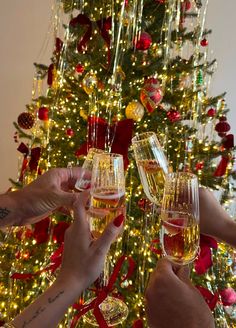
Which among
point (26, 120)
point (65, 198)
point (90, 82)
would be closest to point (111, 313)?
point (65, 198)

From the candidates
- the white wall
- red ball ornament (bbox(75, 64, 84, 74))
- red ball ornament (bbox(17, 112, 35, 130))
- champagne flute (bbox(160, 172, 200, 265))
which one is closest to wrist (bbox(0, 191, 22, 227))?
champagne flute (bbox(160, 172, 200, 265))

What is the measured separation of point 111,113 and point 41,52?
156 centimetres

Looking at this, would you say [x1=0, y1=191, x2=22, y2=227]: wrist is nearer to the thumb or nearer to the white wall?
the thumb

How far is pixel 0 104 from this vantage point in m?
2.75

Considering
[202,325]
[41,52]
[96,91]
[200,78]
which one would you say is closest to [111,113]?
[96,91]

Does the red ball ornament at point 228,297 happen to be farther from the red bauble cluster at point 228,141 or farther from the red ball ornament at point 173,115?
the red ball ornament at point 173,115

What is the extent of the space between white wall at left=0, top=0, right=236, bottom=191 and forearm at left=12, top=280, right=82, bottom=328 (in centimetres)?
228

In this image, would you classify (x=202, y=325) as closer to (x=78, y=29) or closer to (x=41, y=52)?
(x=78, y=29)

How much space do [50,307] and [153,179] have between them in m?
0.37

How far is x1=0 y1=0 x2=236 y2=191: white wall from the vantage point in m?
2.68

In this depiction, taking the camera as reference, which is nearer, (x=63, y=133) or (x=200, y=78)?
(x=63, y=133)

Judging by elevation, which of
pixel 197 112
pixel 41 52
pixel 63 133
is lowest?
pixel 63 133

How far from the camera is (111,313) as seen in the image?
1.05m

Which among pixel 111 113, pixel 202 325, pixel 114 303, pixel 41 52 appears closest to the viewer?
pixel 202 325
